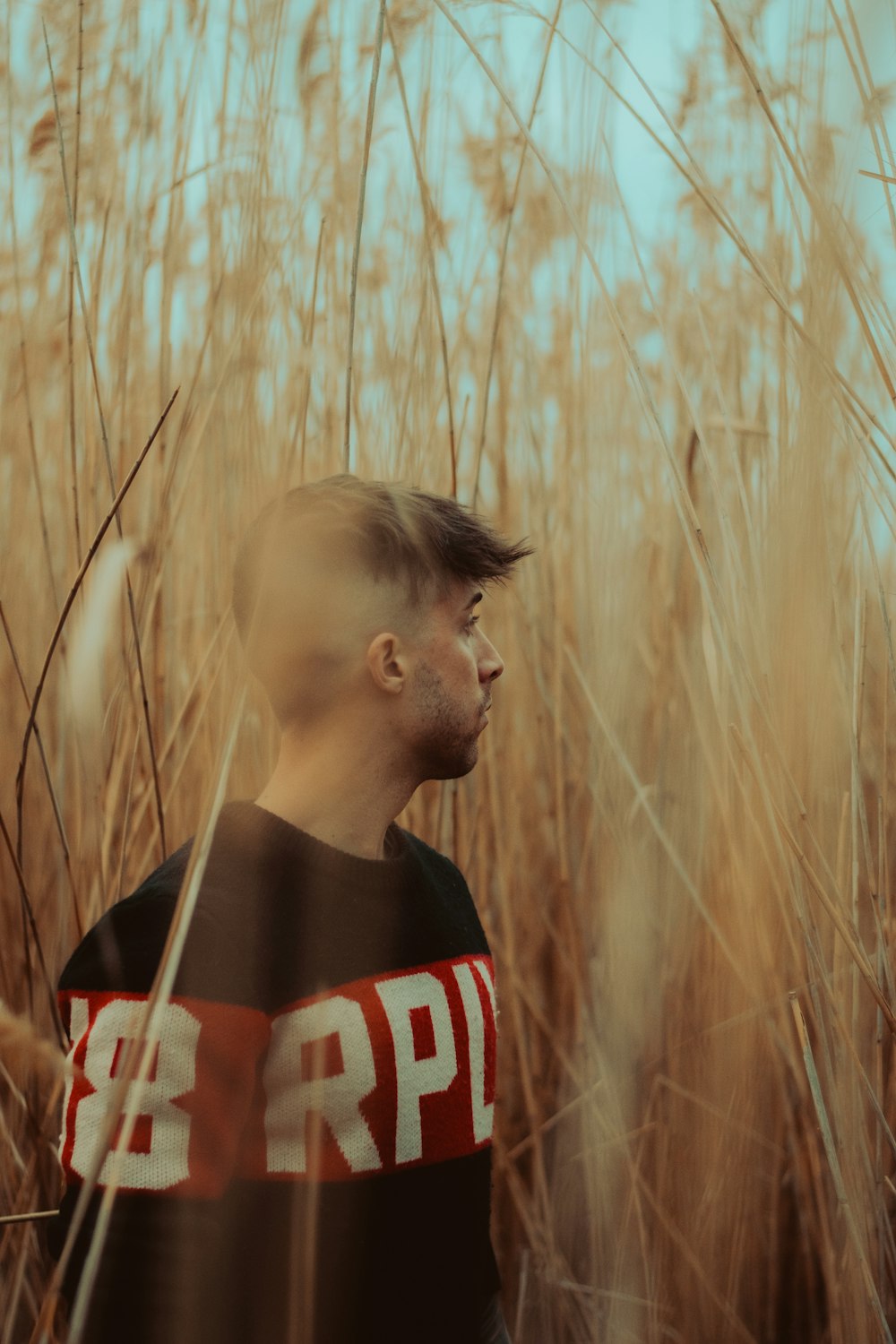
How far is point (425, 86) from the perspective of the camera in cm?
97

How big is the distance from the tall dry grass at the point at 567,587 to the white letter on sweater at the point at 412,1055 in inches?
8.4

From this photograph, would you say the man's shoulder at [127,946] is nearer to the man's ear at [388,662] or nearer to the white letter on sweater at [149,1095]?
the white letter on sweater at [149,1095]

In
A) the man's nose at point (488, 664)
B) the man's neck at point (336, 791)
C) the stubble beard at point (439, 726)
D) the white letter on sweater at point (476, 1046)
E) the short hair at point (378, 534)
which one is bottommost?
the white letter on sweater at point (476, 1046)

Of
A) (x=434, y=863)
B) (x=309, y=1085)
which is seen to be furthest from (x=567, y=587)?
(x=309, y=1085)

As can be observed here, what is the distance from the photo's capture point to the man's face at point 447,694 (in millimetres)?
627

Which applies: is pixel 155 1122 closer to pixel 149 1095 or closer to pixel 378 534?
pixel 149 1095

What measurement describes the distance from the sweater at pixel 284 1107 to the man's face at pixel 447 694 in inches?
2.7

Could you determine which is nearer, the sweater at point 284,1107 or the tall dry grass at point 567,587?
the sweater at point 284,1107

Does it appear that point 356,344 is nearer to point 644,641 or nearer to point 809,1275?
point 644,641

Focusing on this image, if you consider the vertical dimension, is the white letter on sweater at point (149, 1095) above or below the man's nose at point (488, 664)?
below

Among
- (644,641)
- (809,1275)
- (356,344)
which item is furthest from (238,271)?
(809,1275)

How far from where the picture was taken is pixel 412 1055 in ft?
1.98

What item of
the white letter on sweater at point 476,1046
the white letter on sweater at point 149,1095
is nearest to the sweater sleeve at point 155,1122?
the white letter on sweater at point 149,1095

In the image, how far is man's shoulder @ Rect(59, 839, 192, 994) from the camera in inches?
21.4
